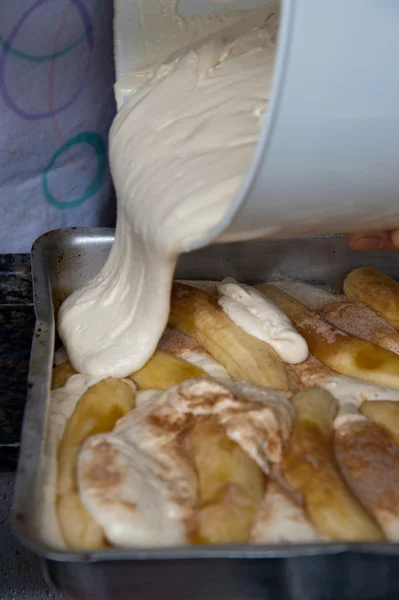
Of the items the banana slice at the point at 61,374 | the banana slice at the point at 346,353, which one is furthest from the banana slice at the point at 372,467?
the banana slice at the point at 61,374

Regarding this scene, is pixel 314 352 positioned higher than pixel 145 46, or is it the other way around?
pixel 145 46

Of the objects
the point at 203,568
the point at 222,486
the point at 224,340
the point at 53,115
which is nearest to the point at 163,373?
the point at 224,340

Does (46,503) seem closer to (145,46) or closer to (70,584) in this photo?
(70,584)

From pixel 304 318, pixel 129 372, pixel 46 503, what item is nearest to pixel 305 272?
pixel 304 318

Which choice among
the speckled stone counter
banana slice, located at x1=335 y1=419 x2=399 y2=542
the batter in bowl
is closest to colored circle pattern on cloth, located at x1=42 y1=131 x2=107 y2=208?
the speckled stone counter

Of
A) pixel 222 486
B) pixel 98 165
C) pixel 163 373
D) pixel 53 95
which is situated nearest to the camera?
pixel 222 486

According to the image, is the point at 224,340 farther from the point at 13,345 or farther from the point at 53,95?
the point at 53,95
